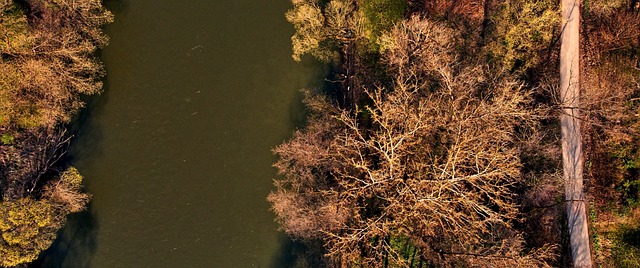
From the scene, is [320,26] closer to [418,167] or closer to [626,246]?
[418,167]

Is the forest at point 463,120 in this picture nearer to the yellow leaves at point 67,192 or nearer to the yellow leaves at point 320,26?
the yellow leaves at point 320,26

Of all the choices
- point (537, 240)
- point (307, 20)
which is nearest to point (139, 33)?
point (307, 20)

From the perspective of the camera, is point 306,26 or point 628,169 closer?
point 628,169

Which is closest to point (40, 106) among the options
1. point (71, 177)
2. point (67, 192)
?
point (71, 177)

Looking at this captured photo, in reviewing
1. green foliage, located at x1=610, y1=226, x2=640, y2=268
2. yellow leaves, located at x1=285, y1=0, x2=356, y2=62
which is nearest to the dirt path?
green foliage, located at x1=610, y1=226, x2=640, y2=268

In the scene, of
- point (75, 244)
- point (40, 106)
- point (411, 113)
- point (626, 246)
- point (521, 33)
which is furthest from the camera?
point (75, 244)

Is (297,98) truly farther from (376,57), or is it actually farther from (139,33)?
(139,33)
